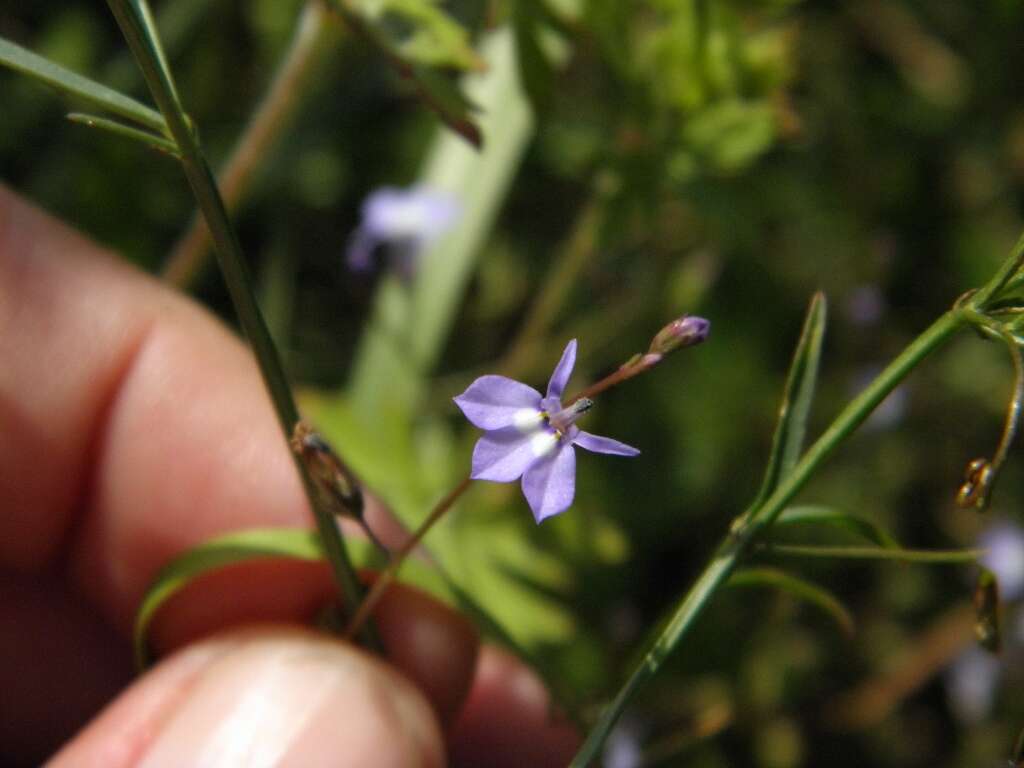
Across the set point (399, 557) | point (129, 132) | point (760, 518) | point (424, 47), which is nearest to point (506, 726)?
point (399, 557)

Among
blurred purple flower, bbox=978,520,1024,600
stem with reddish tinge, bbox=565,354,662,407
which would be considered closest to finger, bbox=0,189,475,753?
stem with reddish tinge, bbox=565,354,662,407

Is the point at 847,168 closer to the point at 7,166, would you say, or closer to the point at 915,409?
the point at 915,409

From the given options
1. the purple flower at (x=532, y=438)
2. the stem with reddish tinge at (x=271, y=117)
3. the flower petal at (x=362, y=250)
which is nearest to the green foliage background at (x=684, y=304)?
the flower petal at (x=362, y=250)

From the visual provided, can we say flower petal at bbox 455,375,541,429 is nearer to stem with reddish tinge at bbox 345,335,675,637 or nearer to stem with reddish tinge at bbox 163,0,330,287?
stem with reddish tinge at bbox 345,335,675,637

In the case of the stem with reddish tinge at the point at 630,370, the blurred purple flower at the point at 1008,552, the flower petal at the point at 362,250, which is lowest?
the blurred purple flower at the point at 1008,552

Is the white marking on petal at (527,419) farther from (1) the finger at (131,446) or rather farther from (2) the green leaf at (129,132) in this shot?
(1) the finger at (131,446)

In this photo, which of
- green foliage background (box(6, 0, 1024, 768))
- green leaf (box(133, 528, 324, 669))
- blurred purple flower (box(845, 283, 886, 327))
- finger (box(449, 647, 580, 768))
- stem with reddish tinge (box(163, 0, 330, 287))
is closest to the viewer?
green leaf (box(133, 528, 324, 669))
